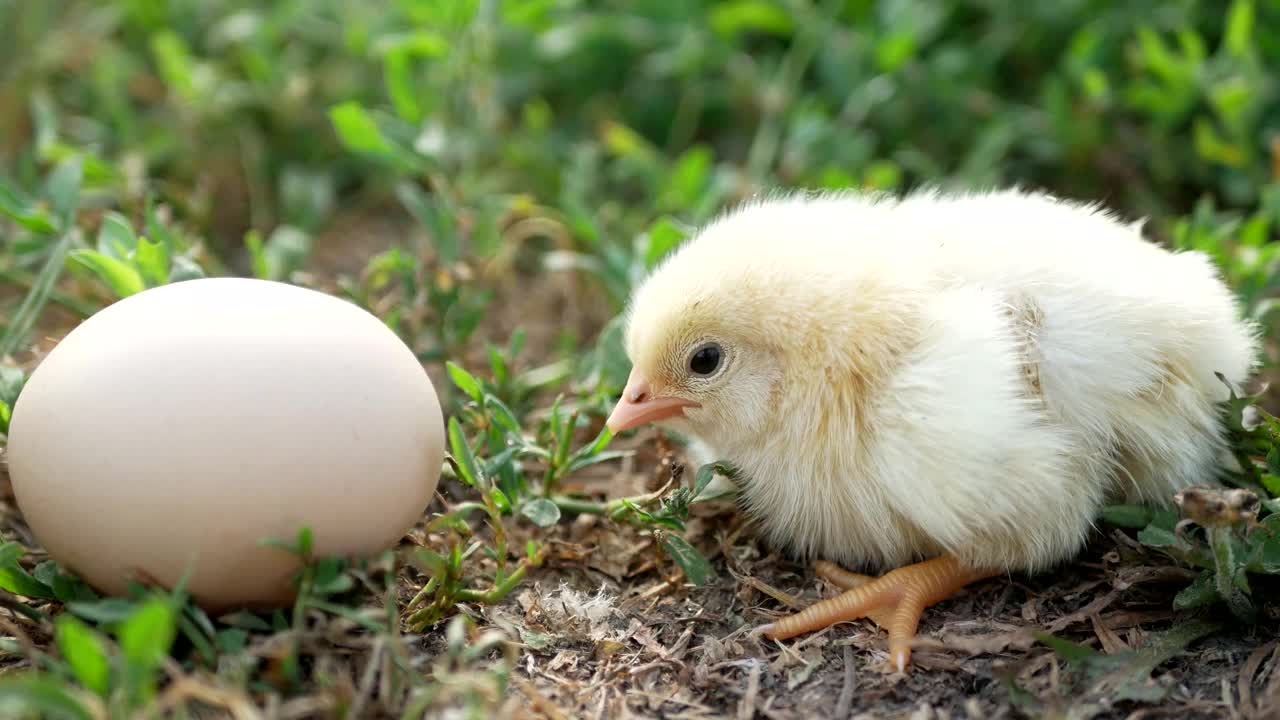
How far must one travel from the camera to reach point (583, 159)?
332 centimetres

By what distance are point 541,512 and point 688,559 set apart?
0.29 meters

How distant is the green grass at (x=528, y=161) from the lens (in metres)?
2.16

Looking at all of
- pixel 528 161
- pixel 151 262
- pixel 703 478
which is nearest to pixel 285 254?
pixel 151 262

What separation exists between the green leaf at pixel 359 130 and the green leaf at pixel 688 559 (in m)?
1.35

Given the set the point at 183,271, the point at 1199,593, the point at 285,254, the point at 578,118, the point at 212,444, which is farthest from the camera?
the point at 578,118

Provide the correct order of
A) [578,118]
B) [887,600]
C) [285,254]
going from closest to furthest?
[887,600]
[285,254]
[578,118]

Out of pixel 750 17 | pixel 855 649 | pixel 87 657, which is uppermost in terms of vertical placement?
pixel 750 17

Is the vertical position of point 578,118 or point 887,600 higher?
point 578,118

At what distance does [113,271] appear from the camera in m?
2.24

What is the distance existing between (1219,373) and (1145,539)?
0.38m

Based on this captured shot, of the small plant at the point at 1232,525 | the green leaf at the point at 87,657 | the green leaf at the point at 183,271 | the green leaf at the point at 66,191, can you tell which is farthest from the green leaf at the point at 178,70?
the small plant at the point at 1232,525

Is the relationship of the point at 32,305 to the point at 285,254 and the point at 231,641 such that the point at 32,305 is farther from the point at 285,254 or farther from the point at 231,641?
the point at 231,641

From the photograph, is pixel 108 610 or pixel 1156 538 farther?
pixel 1156 538

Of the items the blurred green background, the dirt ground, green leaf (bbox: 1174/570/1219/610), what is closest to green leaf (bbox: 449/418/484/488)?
the dirt ground
